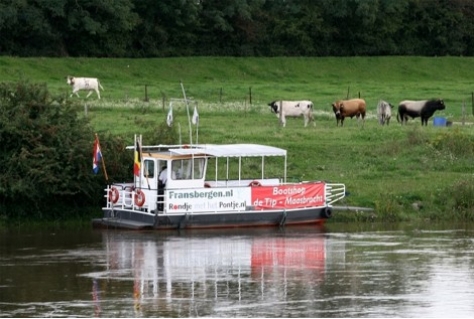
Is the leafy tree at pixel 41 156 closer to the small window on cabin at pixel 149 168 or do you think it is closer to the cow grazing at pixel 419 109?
the small window on cabin at pixel 149 168

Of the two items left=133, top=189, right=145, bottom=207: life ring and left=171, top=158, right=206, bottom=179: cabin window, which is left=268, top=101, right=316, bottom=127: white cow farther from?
left=133, top=189, right=145, bottom=207: life ring

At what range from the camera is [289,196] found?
4597 cm

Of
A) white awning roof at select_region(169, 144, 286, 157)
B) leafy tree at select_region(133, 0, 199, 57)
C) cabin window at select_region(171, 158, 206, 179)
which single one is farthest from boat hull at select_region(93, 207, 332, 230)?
leafy tree at select_region(133, 0, 199, 57)

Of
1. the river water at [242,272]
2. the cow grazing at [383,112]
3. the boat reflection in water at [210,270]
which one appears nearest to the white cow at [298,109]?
the cow grazing at [383,112]

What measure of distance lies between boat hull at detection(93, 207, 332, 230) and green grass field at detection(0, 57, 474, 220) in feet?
7.52

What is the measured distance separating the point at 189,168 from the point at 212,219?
196 centimetres

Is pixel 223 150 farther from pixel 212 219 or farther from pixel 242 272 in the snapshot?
pixel 242 272

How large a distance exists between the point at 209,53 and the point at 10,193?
62.3 metres

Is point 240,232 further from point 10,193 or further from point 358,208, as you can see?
point 10,193

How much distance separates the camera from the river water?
3234 centimetres

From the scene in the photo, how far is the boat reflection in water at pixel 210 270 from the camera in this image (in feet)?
109

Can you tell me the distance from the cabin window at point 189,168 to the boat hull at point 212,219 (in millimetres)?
1638

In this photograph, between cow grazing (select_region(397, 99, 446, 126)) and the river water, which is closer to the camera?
the river water

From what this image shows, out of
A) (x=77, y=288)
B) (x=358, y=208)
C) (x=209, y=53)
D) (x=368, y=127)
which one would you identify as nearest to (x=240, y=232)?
(x=358, y=208)
